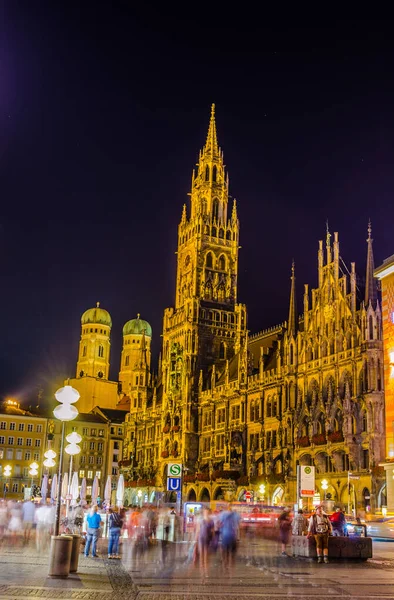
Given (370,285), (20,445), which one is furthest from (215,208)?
(20,445)

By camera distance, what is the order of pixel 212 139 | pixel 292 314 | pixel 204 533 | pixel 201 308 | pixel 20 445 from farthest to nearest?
pixel 20 445
pixel 212 139
pixel 201 308
pixel 292 314
pixel 204 533

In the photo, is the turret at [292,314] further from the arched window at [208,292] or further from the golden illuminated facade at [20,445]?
the golden illuminated facade at [20,445]

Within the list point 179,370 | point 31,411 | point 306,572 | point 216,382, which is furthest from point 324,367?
point 31,411

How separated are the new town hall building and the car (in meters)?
9.94

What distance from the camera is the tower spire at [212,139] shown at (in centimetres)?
10706

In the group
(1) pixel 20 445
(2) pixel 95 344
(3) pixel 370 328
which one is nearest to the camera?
(3) pixel 370 328

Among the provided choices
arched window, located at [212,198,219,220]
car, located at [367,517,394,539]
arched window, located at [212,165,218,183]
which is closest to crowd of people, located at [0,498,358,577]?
car, located at [367,517,394,539]

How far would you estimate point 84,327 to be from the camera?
535ft

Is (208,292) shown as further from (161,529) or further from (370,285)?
(161,529)

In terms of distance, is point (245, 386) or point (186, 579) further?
point (245, 386)

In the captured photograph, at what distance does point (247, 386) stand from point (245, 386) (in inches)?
14.7

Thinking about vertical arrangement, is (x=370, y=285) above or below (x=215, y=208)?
below

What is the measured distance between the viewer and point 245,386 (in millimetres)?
81188

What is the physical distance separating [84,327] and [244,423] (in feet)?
289
